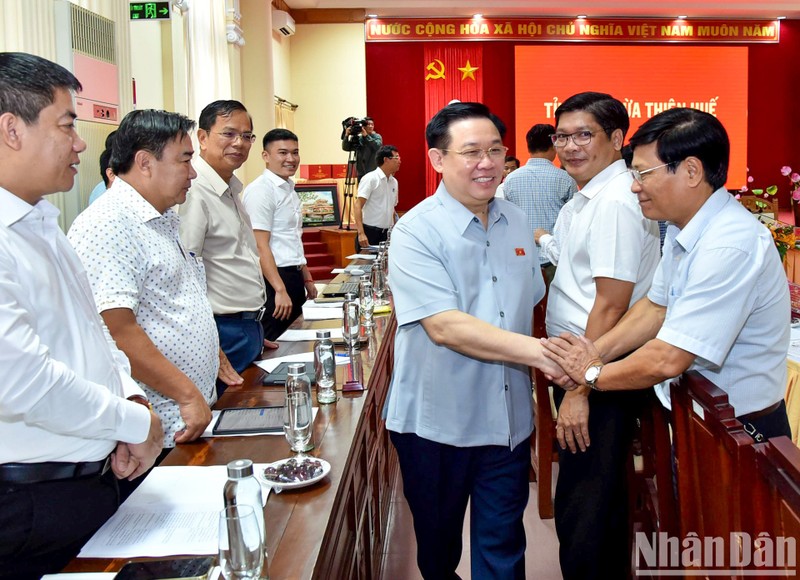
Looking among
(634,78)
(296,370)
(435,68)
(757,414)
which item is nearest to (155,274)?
(296,370)

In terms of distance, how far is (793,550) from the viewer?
109 centimetres

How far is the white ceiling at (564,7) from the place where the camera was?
1056cm

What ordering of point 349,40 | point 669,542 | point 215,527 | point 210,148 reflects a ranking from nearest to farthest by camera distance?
point 215,527 → point 669,542 → point 210,148 → point 349,40

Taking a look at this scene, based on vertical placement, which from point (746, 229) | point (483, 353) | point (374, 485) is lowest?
point (374, 485)

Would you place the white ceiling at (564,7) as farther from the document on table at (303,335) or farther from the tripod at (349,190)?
the document on table at (303,335)

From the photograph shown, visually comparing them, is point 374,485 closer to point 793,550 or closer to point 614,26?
point 793,550

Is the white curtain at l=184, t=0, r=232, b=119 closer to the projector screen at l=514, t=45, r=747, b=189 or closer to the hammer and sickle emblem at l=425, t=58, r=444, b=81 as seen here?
the hammer and sickle emblem at l=425, t=58, r=444, b=81

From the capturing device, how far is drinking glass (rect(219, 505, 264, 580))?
1.10 metres

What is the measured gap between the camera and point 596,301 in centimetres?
207

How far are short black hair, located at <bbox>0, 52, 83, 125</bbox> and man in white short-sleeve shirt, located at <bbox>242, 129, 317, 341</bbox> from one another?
105 inches

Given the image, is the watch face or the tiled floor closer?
the watch face

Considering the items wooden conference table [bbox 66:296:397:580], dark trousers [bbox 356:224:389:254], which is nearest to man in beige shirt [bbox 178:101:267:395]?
wooden conference table [bbox 66:296:397:580]

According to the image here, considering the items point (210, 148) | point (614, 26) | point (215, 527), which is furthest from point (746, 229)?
point (614, 26)

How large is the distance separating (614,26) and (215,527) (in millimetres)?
11612
